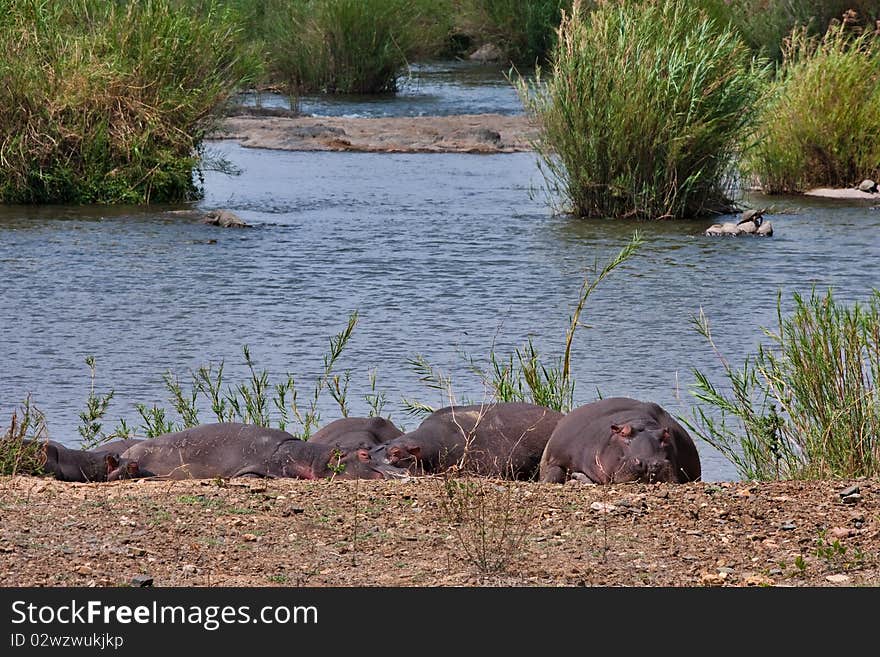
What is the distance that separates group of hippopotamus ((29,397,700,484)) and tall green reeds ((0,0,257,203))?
35.3 ft

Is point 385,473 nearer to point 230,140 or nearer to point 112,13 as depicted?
point 112,13

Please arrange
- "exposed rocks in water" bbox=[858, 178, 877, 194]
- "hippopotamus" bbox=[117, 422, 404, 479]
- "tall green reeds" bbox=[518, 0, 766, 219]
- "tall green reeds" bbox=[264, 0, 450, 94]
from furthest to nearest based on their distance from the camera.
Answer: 1. "tall green reeds" bbox=[264, 0, 450, 94]
2. "exposed rocks in water" bbox=[858, 178, 877, 194]
3. "tall green reeds" bbox=[518, 0, 766, 219]
4. "hippopotamus" bbox=[117, 422, 404, 479]

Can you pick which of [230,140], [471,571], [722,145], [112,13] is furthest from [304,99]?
[471,571]

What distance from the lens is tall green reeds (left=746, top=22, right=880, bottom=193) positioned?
19.0 meters

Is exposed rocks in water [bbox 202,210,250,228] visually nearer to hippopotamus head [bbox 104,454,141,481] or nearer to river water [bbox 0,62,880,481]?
river water [bbox 0,62,880,481]

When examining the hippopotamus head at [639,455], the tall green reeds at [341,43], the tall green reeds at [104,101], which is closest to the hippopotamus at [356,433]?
the hippopotamus head at [639,455]

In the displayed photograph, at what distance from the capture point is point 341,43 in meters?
31.5

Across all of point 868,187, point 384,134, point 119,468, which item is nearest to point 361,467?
point 119,468

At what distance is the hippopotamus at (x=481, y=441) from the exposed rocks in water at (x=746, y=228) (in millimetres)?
9119

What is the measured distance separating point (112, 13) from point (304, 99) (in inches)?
508

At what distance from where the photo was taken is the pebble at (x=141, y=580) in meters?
4.76

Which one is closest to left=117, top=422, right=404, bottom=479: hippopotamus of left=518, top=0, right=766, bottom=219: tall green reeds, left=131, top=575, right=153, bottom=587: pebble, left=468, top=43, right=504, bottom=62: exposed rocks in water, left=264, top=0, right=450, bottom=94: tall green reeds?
left=131, top=575, right=153, bottom=587: pebble

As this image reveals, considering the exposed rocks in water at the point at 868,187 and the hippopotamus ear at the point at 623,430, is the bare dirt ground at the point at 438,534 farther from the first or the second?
the exposed rocks in water at the point at 868,187

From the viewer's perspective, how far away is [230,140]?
1022 inches
